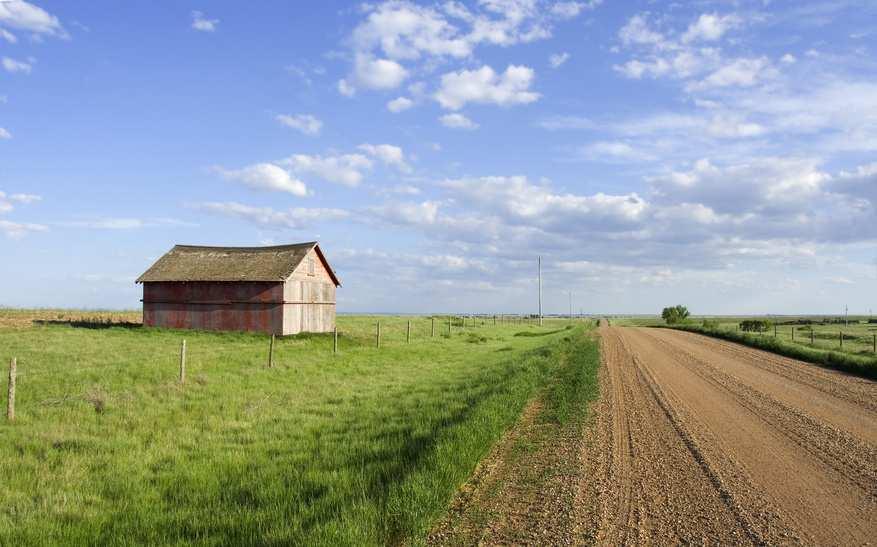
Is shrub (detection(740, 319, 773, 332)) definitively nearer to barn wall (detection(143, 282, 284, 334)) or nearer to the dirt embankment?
barn wall (detection(143, 282, 284, 334))

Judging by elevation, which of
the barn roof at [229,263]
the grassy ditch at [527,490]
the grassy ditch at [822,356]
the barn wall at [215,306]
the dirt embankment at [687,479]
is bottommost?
the grassy ditch at [527,490]

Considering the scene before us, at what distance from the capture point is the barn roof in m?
39.3

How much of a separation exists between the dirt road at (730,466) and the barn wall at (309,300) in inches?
1067

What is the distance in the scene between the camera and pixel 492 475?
25.7ft

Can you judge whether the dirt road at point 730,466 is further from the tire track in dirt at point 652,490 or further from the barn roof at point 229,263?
the barn roof at point 229,263

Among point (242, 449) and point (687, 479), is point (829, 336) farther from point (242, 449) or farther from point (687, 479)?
point (242, 449)

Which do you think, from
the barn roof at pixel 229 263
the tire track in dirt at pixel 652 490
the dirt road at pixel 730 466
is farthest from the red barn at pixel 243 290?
the tire track in dirt at pixel 652 490

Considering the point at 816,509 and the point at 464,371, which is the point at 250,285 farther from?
the point at 816,509

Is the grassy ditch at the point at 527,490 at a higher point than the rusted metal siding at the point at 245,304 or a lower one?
lower

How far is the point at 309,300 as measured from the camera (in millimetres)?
41156

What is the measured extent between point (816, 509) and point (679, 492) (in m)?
1.43

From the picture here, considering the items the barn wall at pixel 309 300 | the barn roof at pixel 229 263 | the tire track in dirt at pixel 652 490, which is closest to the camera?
the tire track in dirt at pixel 652 490

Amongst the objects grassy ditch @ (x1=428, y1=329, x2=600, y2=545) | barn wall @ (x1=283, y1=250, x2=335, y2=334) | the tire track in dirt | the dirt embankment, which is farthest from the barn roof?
the tire track in dirt

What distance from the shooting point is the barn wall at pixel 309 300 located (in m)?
38.5
